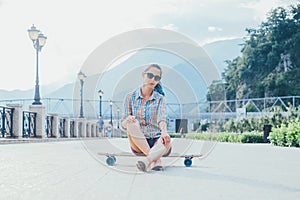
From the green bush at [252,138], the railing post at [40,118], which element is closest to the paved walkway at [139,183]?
the railing post at [40,118]

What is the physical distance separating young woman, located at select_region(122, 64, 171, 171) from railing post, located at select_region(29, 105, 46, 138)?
45.8 feet

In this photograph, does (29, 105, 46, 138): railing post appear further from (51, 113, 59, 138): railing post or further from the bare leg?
the bare leg

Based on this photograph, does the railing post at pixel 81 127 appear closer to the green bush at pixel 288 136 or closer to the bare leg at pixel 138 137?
the green bush at pixel 288 136

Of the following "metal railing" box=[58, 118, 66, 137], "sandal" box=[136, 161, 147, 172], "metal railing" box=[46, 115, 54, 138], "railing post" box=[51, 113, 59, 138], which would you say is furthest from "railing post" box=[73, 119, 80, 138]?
"sandal" box=[136, 161, 147, 172]

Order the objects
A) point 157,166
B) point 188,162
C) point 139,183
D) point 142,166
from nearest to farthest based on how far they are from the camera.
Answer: point 139,183, point 142,166, point 157,166, point 188,162

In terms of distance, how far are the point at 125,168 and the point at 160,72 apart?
1683 mm

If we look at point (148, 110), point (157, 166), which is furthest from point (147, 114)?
point (157, 166)

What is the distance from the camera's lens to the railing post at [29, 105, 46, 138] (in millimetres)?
20812

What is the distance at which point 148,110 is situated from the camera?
752 centimetres

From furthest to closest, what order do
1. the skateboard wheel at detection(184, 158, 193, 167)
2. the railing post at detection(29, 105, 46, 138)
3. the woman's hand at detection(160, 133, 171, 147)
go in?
1. the railing post at detection(29, 105, 46, 138)
2. the skateboard wheel at detection(184, 158, 193, 167)
3. the woman's hand at detection(160, 133, 171, 147)

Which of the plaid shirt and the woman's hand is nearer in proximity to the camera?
the woman's hand

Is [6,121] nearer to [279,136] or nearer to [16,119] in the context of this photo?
[16,119]

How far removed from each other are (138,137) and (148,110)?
469 mm

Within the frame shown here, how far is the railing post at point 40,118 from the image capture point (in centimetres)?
2081
